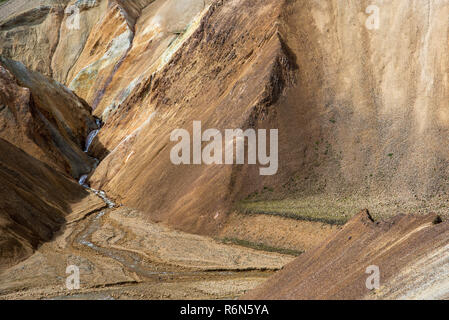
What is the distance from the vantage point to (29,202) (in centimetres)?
2848

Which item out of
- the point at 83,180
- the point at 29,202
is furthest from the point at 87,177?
the point at 29,202

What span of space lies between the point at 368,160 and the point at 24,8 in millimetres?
56481

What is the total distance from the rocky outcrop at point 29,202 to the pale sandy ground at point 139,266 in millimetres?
752

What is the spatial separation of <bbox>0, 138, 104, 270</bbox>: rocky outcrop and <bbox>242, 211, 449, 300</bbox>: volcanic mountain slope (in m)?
12.1

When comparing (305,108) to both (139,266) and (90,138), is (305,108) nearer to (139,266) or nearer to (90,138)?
(139,266)

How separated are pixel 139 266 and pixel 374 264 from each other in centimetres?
1072

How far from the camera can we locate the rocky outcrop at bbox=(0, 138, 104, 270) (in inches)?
957

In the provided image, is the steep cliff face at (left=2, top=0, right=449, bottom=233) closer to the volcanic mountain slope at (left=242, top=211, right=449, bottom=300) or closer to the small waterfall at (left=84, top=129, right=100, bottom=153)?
the small waterfall at (left=84, top=129, right=100, bottom=153)

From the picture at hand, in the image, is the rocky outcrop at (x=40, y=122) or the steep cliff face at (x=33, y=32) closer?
the rocky outcrop at (x=40, y=122)

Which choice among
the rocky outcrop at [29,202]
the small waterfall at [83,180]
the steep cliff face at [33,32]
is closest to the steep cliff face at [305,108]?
the small waterfall at [83,180]

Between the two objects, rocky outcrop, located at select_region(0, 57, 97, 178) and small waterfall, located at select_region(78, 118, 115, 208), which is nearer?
small waterfall, located at select_region(78, 118, 115, 208)

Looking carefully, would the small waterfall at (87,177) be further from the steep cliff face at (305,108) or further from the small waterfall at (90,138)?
the steep cliff face at (305,108)

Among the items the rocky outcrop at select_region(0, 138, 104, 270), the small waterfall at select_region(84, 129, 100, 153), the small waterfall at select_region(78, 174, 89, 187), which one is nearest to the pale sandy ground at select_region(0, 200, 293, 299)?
the rocky outcrop at select_region(0, 138, 104, 270)

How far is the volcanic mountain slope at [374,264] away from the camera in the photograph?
13859 millimetres
